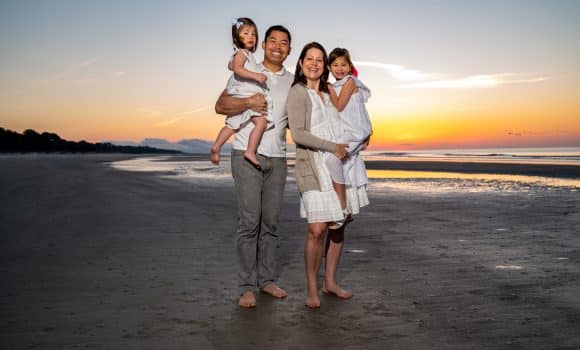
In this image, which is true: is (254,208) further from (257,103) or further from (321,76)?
(321,76)

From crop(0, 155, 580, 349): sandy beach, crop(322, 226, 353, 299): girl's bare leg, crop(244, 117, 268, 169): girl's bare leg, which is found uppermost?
crop(244, 117, 268, 169): girl's bare leg

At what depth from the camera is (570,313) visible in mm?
4023

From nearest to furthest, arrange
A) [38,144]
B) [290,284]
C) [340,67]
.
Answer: [340,67] < [290,284] < [38,144]

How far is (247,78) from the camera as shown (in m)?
4.30

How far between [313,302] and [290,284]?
0.78 metres

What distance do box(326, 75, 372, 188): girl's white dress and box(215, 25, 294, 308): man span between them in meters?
0.50

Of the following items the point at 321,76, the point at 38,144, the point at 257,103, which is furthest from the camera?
the point at 38,144

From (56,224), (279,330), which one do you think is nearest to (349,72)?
(279,330)

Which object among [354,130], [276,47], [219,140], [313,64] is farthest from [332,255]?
[276,47]

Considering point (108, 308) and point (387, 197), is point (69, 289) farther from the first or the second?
point (387, 197)

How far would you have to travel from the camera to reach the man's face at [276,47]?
14.3 ft

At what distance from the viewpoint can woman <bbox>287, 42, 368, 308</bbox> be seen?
425cm

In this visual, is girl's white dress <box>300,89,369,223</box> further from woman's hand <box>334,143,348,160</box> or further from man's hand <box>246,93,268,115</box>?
man's hand <box>246,93,268,115</box>

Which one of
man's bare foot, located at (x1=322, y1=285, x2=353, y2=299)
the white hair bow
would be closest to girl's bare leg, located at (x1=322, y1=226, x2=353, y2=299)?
man's bare foot, located at (x1=322, y1=285, x2=353, y2=299)
